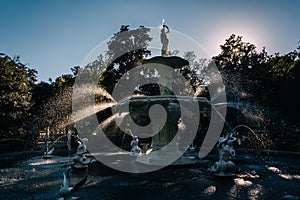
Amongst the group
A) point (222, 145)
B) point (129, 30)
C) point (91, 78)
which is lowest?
point (222, 145)

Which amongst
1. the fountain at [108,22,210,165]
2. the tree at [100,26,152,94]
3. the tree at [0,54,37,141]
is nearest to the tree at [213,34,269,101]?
the tree at [100,26,152,94]

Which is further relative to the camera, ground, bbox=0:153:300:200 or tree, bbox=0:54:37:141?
tree, bbox=0:54:37:141

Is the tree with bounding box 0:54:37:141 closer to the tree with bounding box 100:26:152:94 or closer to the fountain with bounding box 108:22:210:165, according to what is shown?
the tree with bounding box 100:26:152:94

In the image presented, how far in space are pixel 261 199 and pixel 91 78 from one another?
3817 centimetres

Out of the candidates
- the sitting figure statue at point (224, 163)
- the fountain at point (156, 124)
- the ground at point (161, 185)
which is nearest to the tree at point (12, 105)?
the fountain at point (156, 124)

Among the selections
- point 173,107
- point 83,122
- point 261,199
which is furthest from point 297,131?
point 83,122

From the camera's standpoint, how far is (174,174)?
9.76 meters

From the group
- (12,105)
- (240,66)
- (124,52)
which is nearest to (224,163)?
(12,105)

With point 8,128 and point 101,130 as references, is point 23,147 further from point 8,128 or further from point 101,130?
point 101,130

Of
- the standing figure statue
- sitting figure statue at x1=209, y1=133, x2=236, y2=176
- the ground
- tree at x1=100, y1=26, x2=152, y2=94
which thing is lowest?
the ground

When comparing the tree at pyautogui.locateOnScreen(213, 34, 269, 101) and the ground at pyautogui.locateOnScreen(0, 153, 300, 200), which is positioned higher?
the tree at pyautogui.locateOnScreen(213, 34, 269, 101)

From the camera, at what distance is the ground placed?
6.79 m

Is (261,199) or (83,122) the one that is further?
(83,122)

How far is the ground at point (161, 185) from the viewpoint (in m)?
6.79
